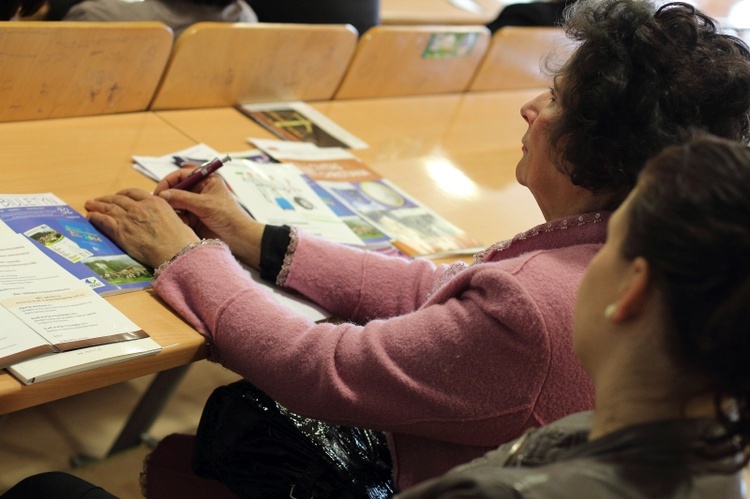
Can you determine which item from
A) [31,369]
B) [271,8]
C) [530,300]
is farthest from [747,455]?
[271,8]

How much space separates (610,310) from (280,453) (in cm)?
76

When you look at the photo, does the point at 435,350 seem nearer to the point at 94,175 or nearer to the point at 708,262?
the point at 708,262

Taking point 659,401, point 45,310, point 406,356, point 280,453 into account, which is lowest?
point 280,453

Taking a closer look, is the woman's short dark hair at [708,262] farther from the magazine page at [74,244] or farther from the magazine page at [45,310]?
the magazine page at [74,244]

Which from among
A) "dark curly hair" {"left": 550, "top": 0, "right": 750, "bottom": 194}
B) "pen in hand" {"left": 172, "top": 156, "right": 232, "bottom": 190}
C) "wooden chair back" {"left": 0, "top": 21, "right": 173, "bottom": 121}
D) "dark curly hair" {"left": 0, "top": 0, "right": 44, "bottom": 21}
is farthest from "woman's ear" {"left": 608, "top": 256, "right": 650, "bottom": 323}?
"dark curly hair" {"left": 0, "top": 0, "right": 44, "bottom": 21}

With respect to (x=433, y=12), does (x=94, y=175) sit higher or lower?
higher

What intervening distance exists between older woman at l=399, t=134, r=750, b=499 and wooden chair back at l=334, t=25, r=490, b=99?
183cm

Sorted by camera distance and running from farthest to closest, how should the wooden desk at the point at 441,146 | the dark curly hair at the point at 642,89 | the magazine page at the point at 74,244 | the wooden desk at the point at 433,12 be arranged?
the wooden desk at the point at 433,12 → the wooden desk at the point at 441,146 → the magazine page at the point at 74,244 → the dark curly hair at the point at 642,89

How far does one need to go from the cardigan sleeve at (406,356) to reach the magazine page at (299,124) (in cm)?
94

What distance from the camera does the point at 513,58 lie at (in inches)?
126

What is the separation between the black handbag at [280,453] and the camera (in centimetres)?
139

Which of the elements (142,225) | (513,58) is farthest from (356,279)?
(513,58)

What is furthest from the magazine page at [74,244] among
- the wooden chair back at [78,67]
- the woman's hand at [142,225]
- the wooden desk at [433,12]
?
the wooden desk at [433,12]

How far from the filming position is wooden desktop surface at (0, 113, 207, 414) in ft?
3.81
